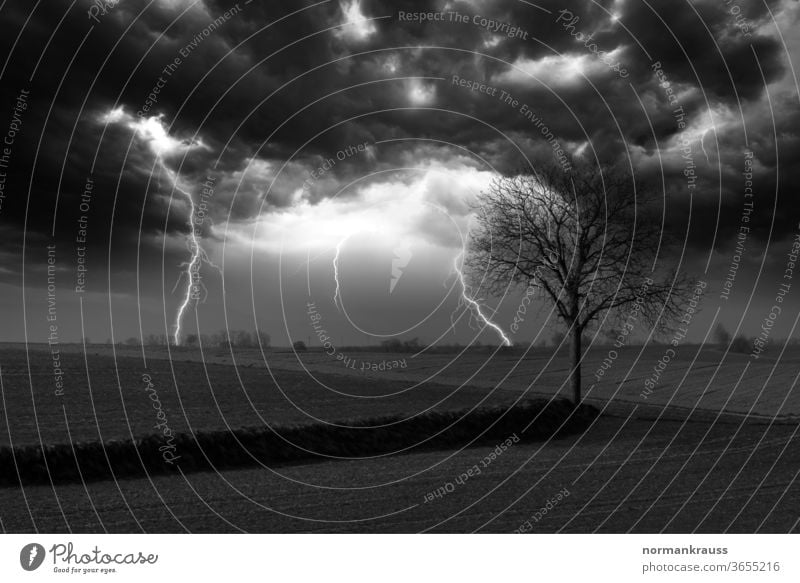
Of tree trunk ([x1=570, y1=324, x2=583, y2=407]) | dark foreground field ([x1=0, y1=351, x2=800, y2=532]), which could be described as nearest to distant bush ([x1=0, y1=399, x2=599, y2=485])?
dark foreground field ([x1=0, y1=351, x2=800, y2=532])

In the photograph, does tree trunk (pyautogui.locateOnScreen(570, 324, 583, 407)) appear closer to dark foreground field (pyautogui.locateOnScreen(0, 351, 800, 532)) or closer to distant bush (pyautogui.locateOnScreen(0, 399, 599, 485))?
distant bush (pyautogui.locateOnScreen(0, 399, 599, 485))

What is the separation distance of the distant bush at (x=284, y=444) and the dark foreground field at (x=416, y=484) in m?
0.74

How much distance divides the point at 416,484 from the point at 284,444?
15.2 feet

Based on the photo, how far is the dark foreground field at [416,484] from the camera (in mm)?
11070

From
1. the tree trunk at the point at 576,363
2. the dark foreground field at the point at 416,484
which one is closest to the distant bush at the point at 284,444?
the dark foreground field at the point at 416,484

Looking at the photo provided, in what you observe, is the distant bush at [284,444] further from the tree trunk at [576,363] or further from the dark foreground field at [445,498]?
the tree trunk at [576,363]

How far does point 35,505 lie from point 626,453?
14036 mm

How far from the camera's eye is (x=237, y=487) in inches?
537

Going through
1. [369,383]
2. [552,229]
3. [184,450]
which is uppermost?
[552,229]

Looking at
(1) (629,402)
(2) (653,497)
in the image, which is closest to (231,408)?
(2) (653,497)

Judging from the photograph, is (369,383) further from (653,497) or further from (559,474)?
(653,497)

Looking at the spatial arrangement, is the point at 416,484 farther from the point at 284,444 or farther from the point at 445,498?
the point at 284,444

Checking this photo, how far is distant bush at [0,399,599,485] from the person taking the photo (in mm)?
13961

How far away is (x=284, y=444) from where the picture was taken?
17.6 metres
